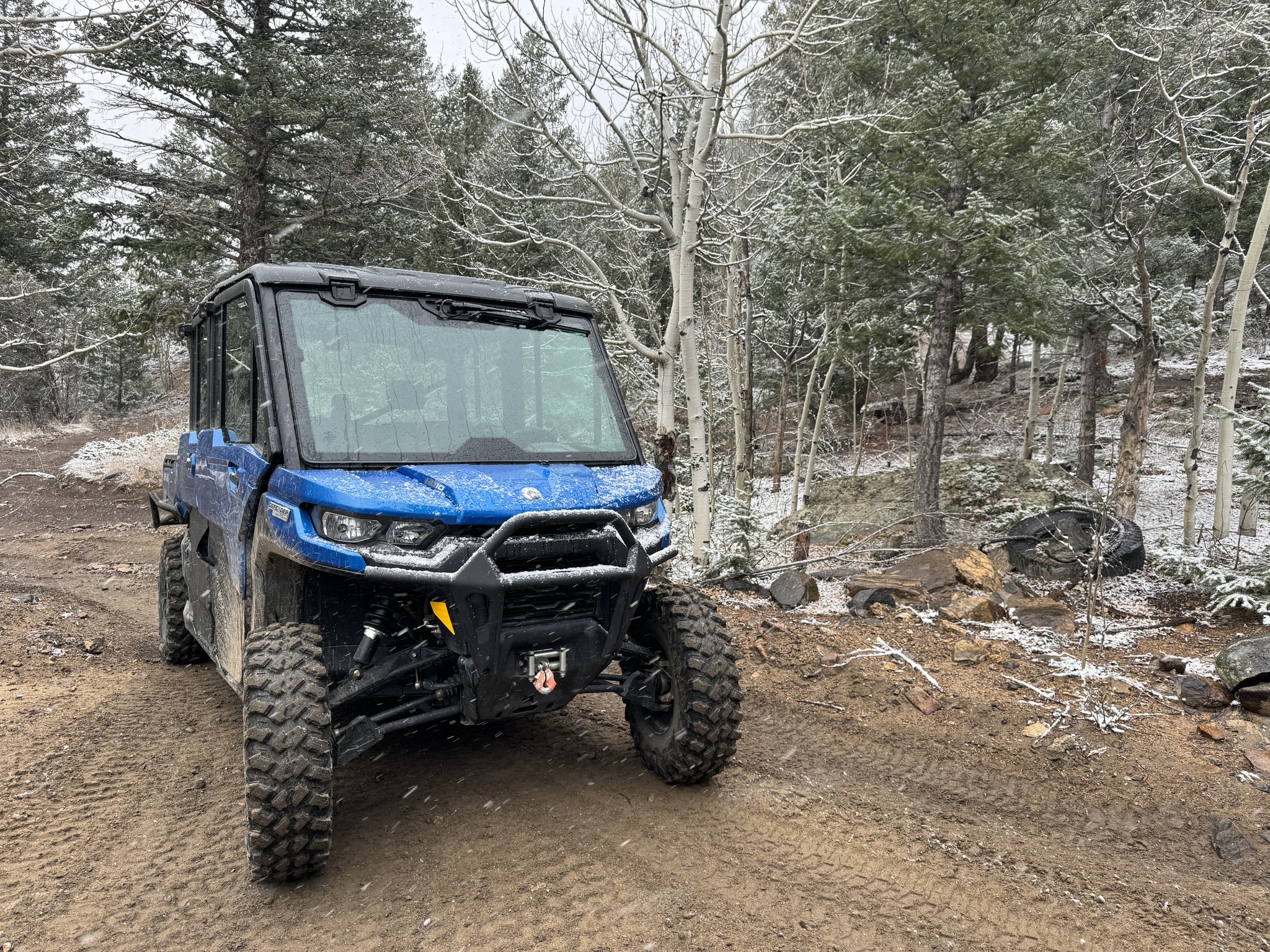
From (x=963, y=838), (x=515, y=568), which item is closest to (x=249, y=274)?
(x=515, y=568)

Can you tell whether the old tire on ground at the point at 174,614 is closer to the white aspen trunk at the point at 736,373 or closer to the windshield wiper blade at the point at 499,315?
the windshield wiper blade at the point at 499,315

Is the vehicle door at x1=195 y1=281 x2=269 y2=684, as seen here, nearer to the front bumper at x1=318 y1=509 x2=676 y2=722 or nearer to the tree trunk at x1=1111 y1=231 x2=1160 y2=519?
the front bumper at x1=318 y1=509 x2=676 y2=722

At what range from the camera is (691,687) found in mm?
3961

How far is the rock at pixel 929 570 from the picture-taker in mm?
9141

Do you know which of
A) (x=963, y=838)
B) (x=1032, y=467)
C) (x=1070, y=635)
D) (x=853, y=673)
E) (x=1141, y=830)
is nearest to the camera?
(x=963, y=838)

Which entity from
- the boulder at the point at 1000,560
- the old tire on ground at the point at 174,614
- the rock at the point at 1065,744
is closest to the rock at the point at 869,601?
the boulder at the point at 1000,560

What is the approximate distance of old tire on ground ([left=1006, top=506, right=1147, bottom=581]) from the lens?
982cm

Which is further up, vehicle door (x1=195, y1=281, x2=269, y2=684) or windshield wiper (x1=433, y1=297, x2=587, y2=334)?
windshield wiper (x1=433, y1=297, x2=587, y2=334)

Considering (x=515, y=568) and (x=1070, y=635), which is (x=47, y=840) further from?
(x=1070, y=635)

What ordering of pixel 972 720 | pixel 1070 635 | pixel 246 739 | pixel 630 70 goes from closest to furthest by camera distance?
pixel 246 739 → pixel 972 720 → pixel 1070 635 → pixel 630 70

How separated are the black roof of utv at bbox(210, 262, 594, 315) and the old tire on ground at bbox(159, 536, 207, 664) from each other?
2577 millimetres

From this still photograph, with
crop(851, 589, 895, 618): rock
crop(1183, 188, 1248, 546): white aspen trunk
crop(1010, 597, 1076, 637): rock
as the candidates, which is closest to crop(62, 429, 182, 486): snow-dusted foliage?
crop(851, 589, 895, 618): rock

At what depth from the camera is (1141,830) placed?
13.7 feet

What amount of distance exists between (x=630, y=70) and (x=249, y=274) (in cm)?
707
